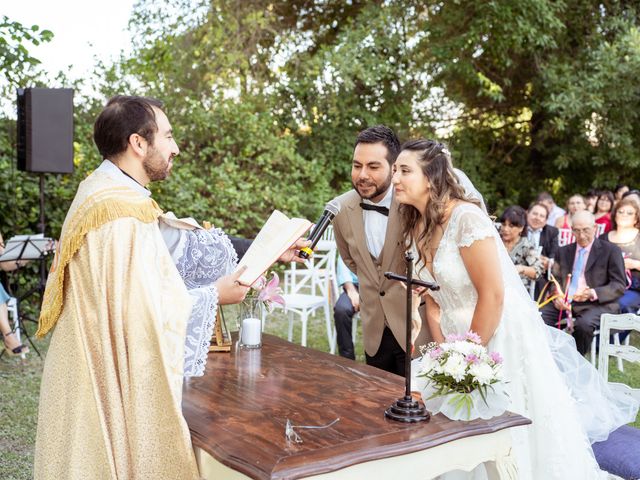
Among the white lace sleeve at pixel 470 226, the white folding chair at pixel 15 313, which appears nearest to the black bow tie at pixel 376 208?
the white lace sleeve at pixel 470 226

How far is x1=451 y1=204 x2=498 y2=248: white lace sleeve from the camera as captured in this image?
9.53 feet

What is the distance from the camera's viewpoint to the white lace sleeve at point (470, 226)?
290 centimetres

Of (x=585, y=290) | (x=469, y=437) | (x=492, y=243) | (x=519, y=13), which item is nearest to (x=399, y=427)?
(x=469, y=437)

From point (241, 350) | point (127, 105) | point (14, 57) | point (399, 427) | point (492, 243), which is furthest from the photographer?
point (14, 57)

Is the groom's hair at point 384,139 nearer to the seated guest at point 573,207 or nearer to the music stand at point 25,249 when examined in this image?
the music stand at point 25,249

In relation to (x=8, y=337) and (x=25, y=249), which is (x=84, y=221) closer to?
(x=8, y=337)

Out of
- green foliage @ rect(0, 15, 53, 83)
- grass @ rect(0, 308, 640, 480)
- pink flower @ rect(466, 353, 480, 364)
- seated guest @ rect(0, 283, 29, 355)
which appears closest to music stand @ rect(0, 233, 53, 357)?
seated guest @ rect(0, 283, 29, 355)

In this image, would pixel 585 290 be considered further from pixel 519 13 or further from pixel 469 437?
pixel 519 13

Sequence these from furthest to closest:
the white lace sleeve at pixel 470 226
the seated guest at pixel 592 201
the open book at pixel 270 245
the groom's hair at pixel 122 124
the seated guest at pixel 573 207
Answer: the seated guest at pixel 592 201, the seated guest at pixel 573 207, the white lace sleeve at pixel 470 226, the open book at pixel 270 245, the groom's hair at pixel 122 124

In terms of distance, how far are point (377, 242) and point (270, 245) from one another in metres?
1.22

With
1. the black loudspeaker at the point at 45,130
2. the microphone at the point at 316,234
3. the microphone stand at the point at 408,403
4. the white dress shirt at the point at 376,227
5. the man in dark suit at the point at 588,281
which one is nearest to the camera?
the microphone stand at the point at 408,403

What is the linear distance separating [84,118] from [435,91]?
7225 millimetres

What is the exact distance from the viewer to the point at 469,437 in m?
2.17

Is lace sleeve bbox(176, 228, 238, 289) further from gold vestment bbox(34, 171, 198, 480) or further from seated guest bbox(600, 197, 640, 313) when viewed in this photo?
seated guest bbox(600, 197, 640, 313)
